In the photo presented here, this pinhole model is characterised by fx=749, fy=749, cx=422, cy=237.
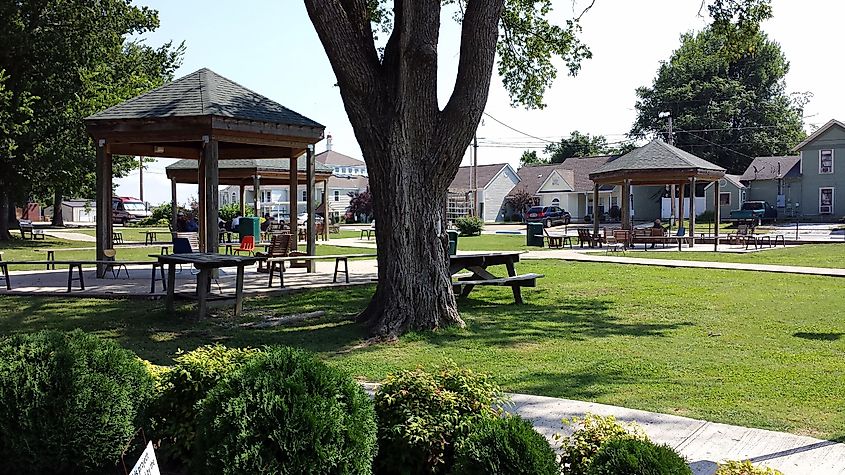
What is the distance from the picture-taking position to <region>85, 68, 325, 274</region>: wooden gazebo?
48.3ft

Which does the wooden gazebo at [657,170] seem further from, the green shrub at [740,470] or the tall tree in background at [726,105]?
the tall tree in background at [726,105]

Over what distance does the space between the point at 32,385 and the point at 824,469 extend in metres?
4.50

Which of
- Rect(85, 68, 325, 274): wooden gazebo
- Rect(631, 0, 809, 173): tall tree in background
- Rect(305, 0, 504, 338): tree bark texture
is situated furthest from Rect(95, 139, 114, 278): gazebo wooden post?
Rect(631, 0, 809, 173): tall tree in background

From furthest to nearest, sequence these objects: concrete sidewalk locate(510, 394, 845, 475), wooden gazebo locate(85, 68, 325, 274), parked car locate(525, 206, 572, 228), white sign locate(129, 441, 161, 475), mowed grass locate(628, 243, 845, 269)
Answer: parked car locate(525, 206, 572, 228)
mowed grass locate(628, 243, 845, 269)
wooden gazebo locate(85, 68, 325, 274)
concrete sidewalk locate(510, 394, 845, 475)
white sign locate(129, 441, 161, 475)

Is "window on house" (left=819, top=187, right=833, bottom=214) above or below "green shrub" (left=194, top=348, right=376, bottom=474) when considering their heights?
above

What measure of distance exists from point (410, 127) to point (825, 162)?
159 ft

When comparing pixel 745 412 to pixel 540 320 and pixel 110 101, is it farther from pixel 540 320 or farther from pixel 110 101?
pixel 110 101

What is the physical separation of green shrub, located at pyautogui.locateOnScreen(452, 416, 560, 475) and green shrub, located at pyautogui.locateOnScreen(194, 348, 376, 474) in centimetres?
56

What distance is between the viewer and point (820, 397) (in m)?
6.05

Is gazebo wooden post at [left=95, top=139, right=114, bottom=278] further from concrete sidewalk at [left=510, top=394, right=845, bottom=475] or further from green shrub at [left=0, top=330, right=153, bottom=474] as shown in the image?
concrete sidewalk at [left=510, top=394, right=845, bottom=475]

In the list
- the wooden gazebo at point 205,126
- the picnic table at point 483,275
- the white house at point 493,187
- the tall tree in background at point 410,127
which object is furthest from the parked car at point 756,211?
the tall tree in background at point 410,127

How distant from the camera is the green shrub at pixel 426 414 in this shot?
4.04 m

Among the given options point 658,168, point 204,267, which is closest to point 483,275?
point 204,267

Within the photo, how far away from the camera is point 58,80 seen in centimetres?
2769
